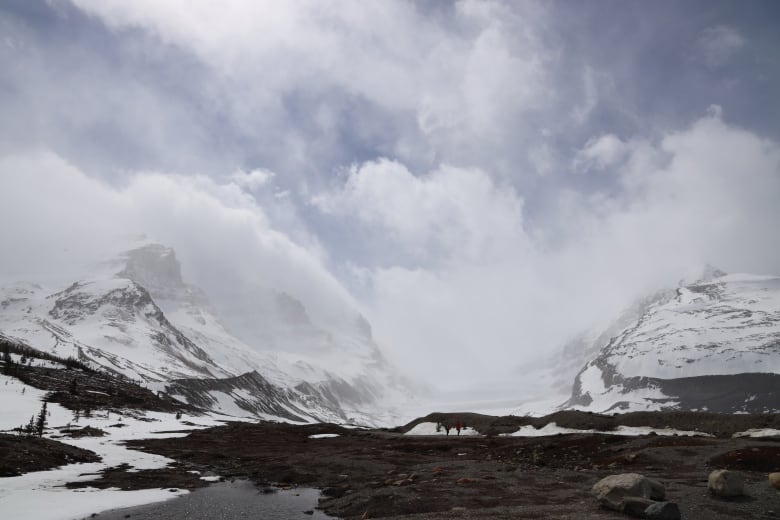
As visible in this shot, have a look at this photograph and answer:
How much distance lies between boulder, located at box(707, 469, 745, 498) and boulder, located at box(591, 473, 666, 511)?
10.6 ft

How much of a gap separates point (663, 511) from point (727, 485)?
560 centimetres

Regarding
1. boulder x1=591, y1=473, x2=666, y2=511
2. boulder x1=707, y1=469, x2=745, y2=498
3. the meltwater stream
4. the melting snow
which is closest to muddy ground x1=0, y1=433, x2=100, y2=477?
the meltwater stream

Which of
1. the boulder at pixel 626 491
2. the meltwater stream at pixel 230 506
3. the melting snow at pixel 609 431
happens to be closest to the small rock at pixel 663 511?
the boulder at pixel 626 491

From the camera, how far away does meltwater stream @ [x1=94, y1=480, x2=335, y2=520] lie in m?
23.4

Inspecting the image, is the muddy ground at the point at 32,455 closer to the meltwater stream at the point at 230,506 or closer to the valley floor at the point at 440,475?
the valley floor at the point at 440,475

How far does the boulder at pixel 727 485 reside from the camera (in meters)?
20.2

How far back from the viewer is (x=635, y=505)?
58.9ft

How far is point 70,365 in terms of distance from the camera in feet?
564

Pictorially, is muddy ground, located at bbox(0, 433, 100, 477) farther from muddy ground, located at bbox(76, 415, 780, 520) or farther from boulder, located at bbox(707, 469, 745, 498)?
boulder, located at bbox(707, 469, 745, 498)

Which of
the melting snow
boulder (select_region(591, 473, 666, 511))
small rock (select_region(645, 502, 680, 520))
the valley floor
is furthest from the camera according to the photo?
the melting snow

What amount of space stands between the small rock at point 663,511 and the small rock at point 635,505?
0.27m

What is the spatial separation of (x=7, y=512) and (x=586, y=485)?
1132 inches

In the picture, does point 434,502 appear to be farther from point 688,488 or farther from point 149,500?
point 149,500

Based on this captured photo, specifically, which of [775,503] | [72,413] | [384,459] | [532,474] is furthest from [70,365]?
[775,503]
